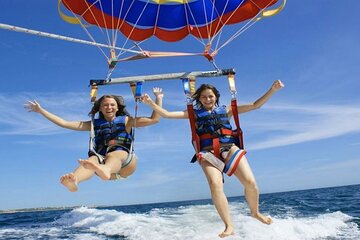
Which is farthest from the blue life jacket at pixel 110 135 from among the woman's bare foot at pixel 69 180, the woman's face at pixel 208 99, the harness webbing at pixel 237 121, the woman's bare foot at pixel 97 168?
the harness webbing at pixel 237 121

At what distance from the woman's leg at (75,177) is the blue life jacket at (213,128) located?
5.51ft

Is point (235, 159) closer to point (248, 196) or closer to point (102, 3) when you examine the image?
point (248, 196)

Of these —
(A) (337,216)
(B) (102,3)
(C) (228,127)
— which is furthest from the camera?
(A) (337,216)

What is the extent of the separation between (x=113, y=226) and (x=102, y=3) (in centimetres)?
1006

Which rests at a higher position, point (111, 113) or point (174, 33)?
point (174, 33)

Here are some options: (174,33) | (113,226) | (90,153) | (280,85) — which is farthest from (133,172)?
(113,226)

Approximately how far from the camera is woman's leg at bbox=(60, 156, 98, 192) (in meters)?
4.56

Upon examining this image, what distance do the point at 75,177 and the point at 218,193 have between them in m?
1.87

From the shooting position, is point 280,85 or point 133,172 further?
point 133,172

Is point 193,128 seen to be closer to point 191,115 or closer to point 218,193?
point 191,115

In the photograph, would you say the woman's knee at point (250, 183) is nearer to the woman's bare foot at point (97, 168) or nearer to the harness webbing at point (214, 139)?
the harness webbing at point (214, 139)

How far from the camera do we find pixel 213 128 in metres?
5.74

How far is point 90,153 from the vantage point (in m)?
5.70

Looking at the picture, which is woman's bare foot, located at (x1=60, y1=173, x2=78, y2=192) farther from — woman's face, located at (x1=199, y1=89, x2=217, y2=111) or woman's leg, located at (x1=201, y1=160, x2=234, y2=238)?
woman's face, located at (x1=199, y1=89, x2=217, y2=111)
